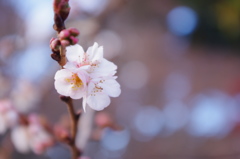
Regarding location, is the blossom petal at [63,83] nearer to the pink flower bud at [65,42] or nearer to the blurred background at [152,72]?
the pink flower bud at [65,42]

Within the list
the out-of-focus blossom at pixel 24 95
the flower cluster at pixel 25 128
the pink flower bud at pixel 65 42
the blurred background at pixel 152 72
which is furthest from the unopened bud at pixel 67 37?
the out-of-focus blossom at pixel 24 95

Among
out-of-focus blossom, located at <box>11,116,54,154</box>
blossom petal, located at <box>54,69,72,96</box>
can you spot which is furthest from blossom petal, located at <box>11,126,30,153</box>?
blossom petal, located at <box>54,69,72,96</box>

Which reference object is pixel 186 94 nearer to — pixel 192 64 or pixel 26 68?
pixel 192 64

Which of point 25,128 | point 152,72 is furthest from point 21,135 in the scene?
point 152,72

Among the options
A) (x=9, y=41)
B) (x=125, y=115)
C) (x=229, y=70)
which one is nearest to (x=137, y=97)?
(x=125, y=115)

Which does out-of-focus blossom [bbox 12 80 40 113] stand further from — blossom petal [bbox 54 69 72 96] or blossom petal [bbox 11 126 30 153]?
blossom petal [bbox 54 69 72 96]
